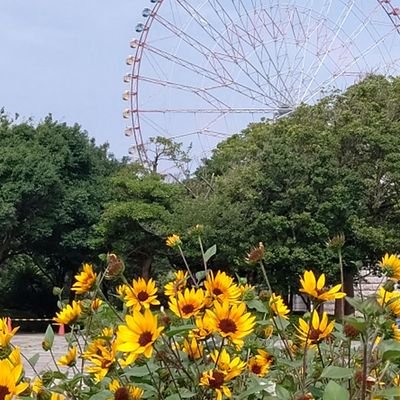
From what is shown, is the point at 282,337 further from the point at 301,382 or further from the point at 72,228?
the point at 72,228

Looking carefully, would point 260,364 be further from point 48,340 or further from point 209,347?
point 48,340

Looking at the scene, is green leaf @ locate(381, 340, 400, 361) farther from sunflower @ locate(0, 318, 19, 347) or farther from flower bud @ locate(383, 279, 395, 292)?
sunflower @ locate(0, 318, 19, 347)

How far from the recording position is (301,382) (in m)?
1.17

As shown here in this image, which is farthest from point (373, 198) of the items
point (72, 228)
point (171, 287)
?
point (171, 287)

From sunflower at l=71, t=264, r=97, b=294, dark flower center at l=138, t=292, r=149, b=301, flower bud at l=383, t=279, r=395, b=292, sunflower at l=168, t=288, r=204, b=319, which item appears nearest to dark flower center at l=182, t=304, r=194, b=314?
sunflower at l=168, t=288, r=204, b=319

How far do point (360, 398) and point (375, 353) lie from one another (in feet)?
0.43

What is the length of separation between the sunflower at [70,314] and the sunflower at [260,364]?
12.4 inches

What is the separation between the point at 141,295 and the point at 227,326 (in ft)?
0.73

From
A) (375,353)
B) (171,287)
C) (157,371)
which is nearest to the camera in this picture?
(375,353)

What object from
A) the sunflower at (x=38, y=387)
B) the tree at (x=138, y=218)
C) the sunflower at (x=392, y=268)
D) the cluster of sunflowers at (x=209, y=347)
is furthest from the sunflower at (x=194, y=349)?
the tree at (x=138, y=218)

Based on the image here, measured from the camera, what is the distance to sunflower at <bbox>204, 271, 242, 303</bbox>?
46.2 inches

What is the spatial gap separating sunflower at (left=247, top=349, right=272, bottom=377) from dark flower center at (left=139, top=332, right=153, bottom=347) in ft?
1.17

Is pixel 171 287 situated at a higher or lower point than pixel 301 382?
higher

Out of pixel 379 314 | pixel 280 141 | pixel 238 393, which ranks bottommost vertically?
pixel 238 393
